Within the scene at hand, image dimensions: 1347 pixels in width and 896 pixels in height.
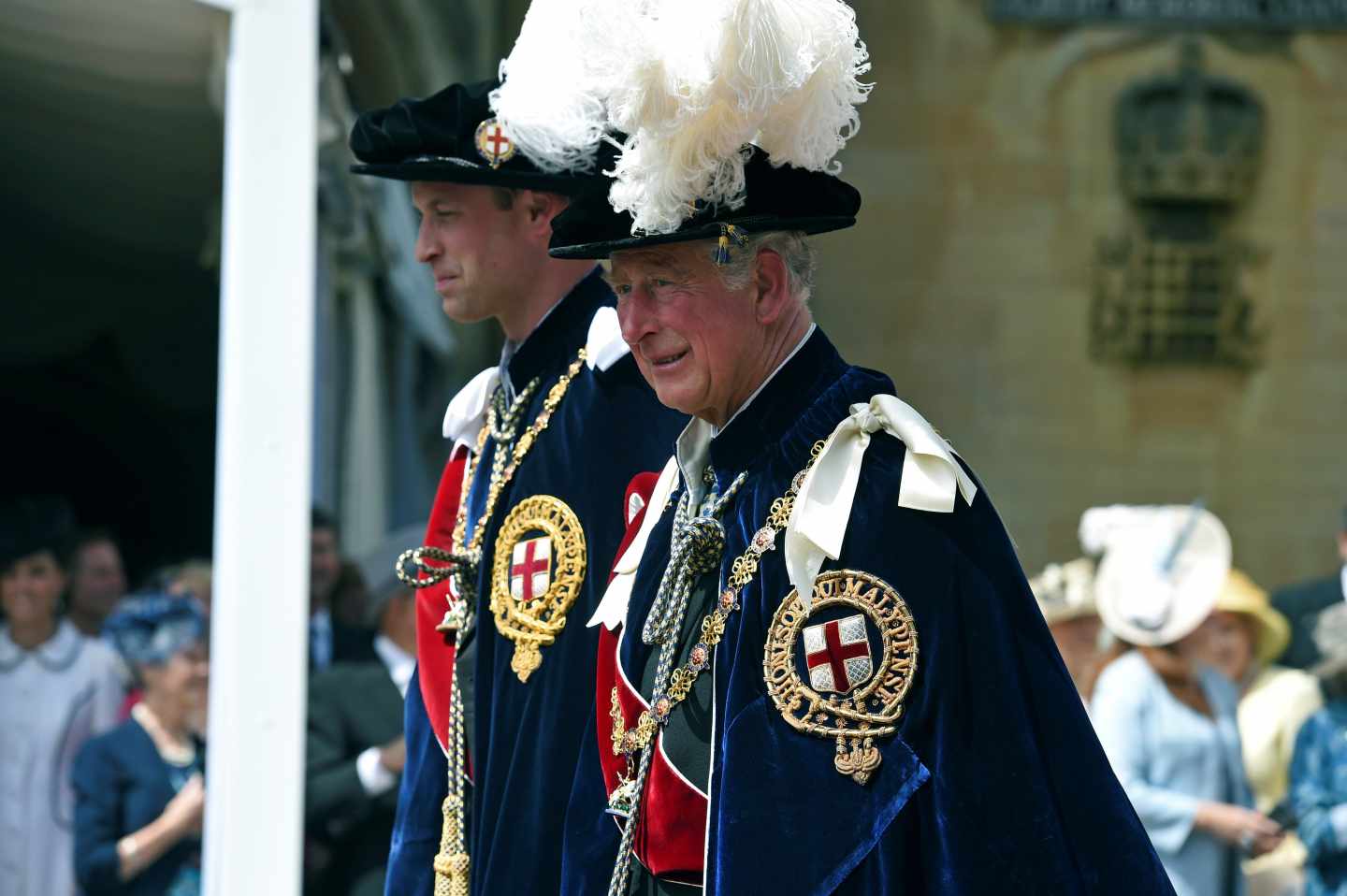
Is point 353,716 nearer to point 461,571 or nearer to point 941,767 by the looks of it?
point 461,571

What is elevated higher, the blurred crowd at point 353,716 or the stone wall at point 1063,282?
the stone wall at point 1063,282

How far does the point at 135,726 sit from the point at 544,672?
3066mm

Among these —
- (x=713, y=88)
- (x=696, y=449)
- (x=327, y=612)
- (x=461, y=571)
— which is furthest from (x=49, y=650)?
(x=713, y=88)

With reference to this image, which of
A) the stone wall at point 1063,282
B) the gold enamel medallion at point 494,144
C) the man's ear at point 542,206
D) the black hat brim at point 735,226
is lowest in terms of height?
the black hat brim at point 735,226

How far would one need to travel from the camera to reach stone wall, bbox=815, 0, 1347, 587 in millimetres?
11680

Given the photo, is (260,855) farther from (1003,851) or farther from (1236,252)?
(1236,252)

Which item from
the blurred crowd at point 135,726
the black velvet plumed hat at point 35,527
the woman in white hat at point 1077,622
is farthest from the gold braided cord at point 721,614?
the woman in white hat at point 1077,622

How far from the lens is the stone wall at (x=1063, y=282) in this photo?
1168 cm

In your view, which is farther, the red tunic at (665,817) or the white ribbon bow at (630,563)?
the white ribbon bow at (630,563)

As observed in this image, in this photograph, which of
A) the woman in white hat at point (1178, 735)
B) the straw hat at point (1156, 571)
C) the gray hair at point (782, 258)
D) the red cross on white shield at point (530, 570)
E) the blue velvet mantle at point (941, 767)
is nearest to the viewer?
the blue velvet mantle at point (941, 767)

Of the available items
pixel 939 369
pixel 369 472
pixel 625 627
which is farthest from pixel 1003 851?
pixel 939 369

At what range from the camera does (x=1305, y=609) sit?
29.3ft

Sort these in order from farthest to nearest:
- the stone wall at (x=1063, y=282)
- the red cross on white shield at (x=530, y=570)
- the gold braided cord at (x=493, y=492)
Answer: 1. the stone wall at (x=1063, y=282)
2. the gold braided cord at (x=493, y=492)
3. the red cross on white shield at (x=530, y=570)

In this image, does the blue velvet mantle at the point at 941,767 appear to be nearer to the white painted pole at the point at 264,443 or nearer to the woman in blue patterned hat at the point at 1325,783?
the white painted pole at the point at 264,443
